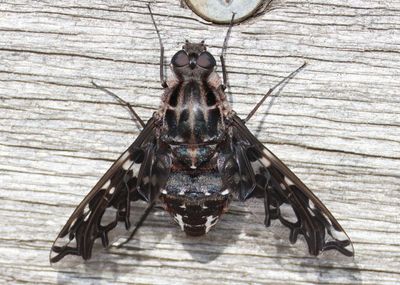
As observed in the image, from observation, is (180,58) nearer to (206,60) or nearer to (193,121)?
(206,60)

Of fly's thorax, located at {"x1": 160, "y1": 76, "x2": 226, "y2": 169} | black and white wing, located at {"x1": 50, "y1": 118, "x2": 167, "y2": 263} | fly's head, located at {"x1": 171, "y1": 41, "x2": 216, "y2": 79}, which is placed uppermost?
fly's head, located at {"x1": 171, "y1": 41, "x2": 216, "y2": 79}

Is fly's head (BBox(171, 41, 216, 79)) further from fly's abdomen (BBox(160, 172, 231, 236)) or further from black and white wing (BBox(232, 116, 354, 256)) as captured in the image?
fly's abdomen (BBox(160, 172, 231, 236))

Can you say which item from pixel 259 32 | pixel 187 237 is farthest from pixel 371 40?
pixel 187 237

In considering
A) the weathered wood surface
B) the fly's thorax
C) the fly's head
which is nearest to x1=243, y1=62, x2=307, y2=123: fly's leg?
the weathered wood surface

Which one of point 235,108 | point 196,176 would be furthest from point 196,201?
point 235,108

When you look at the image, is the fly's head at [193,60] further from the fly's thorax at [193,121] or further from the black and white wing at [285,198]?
the black and white wing at [285,198]

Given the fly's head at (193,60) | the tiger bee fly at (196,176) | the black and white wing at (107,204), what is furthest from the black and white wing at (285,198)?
the black and white wing at (107,204)
